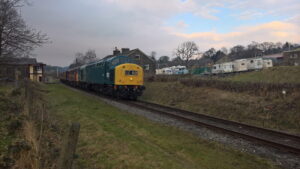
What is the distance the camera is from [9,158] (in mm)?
4891

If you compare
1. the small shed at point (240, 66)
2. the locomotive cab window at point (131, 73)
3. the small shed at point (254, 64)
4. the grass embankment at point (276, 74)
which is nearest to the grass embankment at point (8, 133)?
the locomotive cab window at point (131, 73)

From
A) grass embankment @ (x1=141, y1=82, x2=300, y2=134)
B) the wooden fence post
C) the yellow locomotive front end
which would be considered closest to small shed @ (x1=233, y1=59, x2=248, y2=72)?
grass embankment @ (x1=141, y1=82, x2=300, y2=134)

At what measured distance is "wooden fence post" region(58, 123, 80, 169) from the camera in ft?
11.1

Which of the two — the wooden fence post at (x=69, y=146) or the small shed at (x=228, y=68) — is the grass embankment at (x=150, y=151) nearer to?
the wooden fence post at (x=69, y=146)

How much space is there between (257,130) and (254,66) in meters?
40.6

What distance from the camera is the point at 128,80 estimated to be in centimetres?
1975

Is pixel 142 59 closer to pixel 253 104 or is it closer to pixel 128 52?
pixel 128 52

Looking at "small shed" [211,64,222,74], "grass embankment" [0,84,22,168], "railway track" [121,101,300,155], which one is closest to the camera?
"grass embankment" [0,84,22,168]

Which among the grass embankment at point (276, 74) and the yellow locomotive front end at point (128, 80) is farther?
the grass embankment at point (276, 74)

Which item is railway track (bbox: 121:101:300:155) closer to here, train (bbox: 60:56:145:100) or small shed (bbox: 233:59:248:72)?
train (bbox: 60:56:145:100)

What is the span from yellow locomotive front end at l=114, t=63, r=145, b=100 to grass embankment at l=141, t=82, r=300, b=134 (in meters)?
2.52

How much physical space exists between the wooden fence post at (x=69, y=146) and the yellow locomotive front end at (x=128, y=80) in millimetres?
15968

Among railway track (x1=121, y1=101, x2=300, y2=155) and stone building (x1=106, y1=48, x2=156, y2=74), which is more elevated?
stone building (x1=106, y1=48, x2=156, y2=74)

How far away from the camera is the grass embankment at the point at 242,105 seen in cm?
1134
